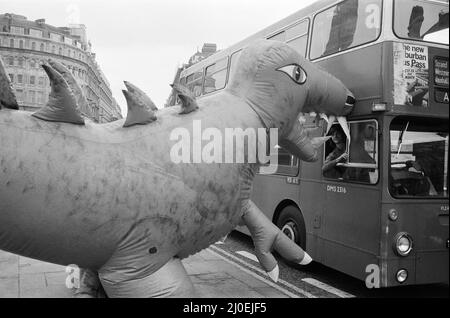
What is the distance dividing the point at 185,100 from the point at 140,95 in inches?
13.0

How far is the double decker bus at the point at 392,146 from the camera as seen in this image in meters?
4.80

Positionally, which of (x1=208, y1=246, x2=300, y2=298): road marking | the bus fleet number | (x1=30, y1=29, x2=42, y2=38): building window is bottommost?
(x1=208, y1=246, x2=300, y2=298): road marking

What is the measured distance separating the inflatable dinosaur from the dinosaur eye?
49 cm

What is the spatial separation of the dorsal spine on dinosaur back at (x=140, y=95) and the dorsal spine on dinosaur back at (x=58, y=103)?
1.48 feet

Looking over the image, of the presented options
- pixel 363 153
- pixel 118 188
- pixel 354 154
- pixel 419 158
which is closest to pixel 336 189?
pixel 354 154

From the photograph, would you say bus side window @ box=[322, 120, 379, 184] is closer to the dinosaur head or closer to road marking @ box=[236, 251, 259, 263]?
the dinosaur head

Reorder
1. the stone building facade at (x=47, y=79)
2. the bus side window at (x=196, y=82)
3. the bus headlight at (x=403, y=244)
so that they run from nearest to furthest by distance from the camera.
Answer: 1. the stone building facade at (x=47, y=79)
2. the bus headlight at (x=403, y=244)
3. the bus side window at (x=196, y=82)

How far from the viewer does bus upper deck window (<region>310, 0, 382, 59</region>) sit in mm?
5086

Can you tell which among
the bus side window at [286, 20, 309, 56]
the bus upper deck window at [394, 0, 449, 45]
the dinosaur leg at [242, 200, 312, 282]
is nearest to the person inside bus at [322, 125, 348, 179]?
the bus upper deck window at [394, 0, 449, 45]

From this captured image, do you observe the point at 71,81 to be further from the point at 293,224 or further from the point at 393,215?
the point at 293,224

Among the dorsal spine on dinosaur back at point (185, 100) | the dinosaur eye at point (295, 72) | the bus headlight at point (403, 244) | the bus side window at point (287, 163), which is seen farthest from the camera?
the bus side window at point (287, 163)

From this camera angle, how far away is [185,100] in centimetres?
323

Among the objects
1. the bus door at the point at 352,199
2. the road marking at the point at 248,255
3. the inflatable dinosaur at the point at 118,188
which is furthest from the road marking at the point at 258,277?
the inflatable dinosaur at the point at 118,188

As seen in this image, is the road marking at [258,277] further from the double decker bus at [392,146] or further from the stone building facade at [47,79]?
the stone building facade at [47,79]
